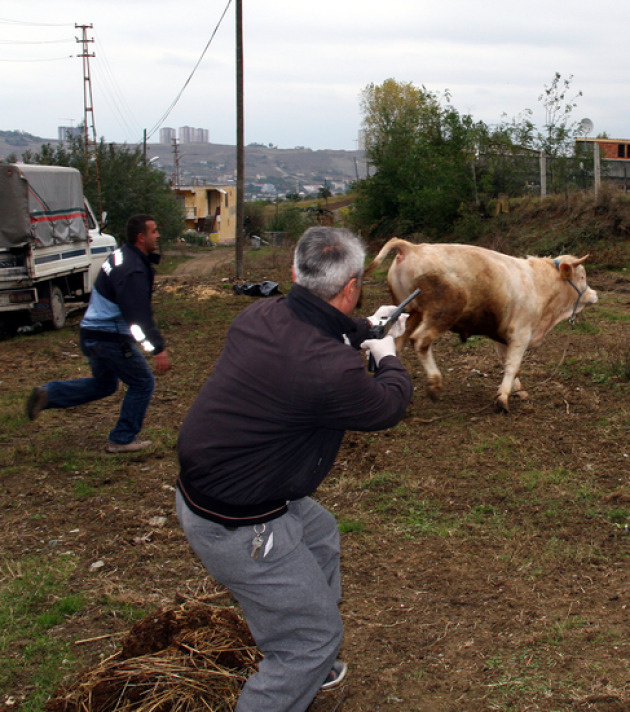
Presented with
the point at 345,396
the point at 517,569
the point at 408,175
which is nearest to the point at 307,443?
the point at 345,396

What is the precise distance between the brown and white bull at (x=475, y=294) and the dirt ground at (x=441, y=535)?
2.06ft

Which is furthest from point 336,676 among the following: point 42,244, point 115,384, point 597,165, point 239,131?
point 597,165

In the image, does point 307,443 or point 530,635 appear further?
point 530,635

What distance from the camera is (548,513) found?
530 centimetres

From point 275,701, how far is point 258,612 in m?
0.30

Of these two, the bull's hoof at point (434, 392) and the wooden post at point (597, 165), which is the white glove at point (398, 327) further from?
the wooden post at point (597, 165)

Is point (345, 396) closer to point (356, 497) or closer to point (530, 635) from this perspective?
point (530, 635)

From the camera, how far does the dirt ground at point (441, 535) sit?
11.9 feet

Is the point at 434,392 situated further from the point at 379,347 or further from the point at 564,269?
the point at 379,347

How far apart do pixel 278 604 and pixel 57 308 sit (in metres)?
11.8

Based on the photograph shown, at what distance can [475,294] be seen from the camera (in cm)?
750

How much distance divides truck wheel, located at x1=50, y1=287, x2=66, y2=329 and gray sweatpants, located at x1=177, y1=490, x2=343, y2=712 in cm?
1139

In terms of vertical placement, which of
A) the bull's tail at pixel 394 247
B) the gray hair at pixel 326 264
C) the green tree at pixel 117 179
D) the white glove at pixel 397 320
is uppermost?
the green tree at pixel 117 179

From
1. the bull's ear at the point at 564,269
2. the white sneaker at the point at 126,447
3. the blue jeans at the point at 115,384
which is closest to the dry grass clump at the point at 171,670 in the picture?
the blue jeans at the point at 115,384
